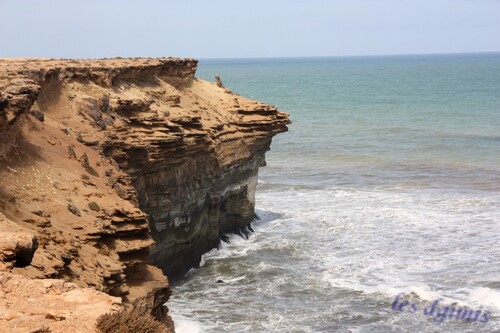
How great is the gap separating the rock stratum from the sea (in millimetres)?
2088

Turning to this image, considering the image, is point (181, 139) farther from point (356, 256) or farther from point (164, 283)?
point (164, 283)

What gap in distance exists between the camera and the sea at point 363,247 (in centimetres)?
2170

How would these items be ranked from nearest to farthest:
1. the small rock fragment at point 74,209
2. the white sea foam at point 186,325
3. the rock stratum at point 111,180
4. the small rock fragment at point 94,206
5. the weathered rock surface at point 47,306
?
1. the weathered rock surface at point 47,306
2. the rock stratum at point 111,180
3. the small rock fragment at point 74,209
4. the small rock fragment at point 94,206
5. the white sea foam at point 186,325

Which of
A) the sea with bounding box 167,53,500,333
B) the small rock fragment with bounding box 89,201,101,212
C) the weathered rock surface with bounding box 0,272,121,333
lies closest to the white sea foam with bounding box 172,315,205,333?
the sea with bounding box 167,53,500,333

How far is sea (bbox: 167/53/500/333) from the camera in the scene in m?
21.7

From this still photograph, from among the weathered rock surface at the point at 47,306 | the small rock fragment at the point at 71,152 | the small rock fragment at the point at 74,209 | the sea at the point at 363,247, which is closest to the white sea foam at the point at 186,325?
the sea at the point at 363,247

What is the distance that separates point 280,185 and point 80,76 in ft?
59.2

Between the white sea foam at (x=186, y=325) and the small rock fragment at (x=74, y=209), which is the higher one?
the small rock fragment at (x=74, y=209)

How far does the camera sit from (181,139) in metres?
24.0

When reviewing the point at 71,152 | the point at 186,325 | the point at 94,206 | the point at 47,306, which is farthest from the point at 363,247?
the point at 47,306

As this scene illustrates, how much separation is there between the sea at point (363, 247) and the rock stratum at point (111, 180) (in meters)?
2.09

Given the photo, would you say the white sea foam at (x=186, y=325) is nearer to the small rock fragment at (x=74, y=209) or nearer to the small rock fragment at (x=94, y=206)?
the small rock fragment at (x=94, y=206)

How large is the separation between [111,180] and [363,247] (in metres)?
12.5

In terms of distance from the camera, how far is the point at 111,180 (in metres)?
17.9
